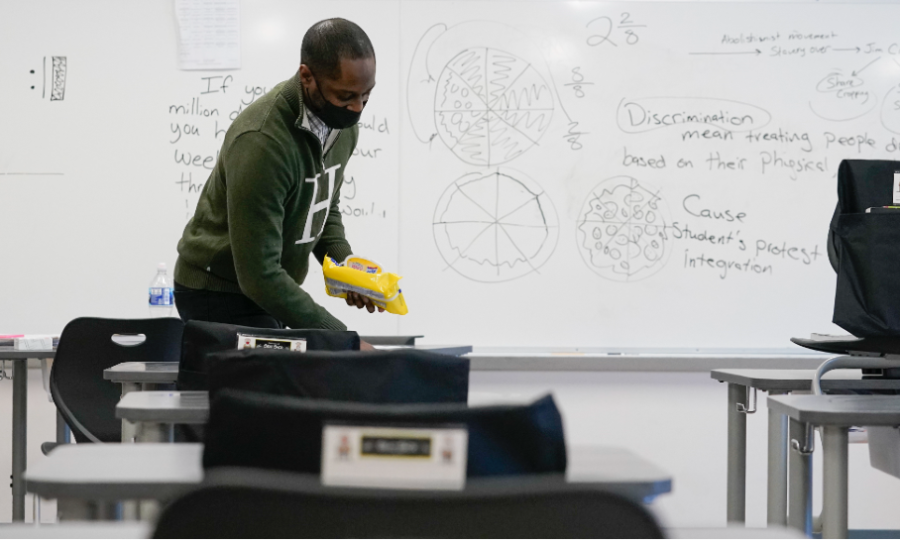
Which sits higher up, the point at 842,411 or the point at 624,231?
the point at 624,231

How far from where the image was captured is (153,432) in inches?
55.1

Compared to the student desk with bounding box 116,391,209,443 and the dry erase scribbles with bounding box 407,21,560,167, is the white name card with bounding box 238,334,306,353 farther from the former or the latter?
the dry erase scribbles with bounding box 407,21,560,167

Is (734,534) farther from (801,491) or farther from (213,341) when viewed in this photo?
(801,491)

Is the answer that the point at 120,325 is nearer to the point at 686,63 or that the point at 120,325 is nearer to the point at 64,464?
the point at 64,464

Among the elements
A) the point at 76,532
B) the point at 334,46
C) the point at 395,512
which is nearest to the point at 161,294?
the point at 334,46

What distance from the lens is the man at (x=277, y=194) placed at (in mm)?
1858

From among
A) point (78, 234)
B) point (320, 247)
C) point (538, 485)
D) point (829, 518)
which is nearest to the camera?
point (538, 485)

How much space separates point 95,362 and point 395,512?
224 centimetres

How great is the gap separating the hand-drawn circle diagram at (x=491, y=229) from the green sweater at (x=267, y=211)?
0.98 metres

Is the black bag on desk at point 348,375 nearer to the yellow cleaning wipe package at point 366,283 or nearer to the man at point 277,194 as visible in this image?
the man at point 277,194

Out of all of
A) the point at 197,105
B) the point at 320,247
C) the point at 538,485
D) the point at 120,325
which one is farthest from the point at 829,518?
the point at 197,105

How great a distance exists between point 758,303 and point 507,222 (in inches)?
39.3

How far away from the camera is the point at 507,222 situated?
10.3ft

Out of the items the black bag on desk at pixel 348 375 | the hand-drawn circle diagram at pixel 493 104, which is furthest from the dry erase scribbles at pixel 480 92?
the black bag on desk at pixel 348 375
